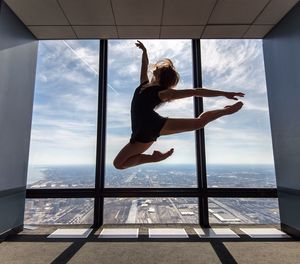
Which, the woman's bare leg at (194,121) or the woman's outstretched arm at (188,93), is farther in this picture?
the woman's bare leg at (194,121)

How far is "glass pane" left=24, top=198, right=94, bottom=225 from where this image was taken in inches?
134

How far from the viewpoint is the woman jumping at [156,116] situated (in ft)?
6.21

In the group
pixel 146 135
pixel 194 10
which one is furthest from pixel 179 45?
pixel 146 135

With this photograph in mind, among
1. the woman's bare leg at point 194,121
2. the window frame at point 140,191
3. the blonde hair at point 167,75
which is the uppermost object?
the blonde hair at point 167,75

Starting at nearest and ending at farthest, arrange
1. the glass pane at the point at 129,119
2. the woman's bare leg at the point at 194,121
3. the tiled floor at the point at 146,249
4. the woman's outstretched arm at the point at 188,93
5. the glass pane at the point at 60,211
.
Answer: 1. the woman's outstretched arm at the point at 188,93
2. the woman's bare leg at the point at 194,121
3. the tiled floor at the point at 146,249
4. the glass pane at the point at 60,211
5. the glass pane at the point at 129,119

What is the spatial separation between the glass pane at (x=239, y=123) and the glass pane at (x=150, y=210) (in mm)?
517

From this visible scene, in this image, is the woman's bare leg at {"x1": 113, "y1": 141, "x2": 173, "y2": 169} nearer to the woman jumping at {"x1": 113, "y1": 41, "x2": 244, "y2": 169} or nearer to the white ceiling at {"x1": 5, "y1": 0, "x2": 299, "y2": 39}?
the woman jumping at {"x1": 113, "y1": 41, "x2": 244, "y2": 169}

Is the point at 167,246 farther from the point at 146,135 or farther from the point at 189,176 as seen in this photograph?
the point at 146,135

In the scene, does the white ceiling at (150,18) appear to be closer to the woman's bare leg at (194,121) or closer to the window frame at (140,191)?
the window frame at (140,191)

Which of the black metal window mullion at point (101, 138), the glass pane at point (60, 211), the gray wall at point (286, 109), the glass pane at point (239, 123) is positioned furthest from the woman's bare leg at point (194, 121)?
the glass pane at point (60, 211)

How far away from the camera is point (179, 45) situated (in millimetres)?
3863

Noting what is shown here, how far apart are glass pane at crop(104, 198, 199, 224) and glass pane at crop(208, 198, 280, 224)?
11.2 inches

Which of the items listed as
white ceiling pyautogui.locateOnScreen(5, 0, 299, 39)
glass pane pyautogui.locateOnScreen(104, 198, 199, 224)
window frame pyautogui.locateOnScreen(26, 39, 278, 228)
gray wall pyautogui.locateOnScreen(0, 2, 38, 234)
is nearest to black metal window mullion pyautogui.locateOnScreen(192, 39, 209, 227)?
window frame pyautogui.locateOnScreen(26, 39, 278, 228)

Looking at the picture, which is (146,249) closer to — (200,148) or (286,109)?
(200,148)
